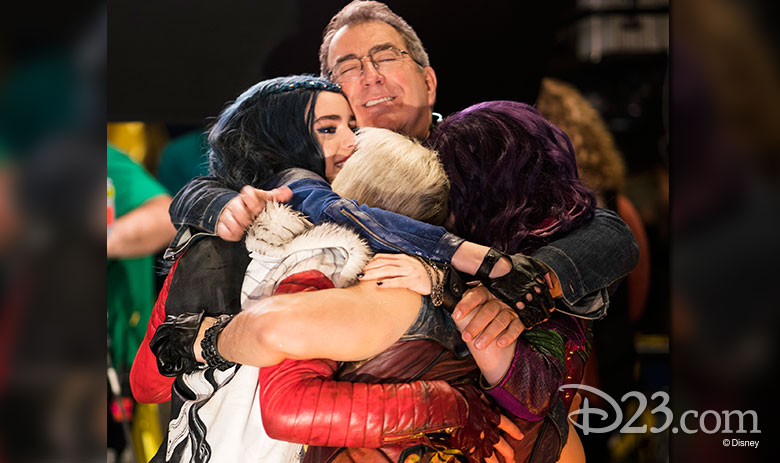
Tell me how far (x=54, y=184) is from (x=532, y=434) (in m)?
1.74

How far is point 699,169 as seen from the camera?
7.22 feet

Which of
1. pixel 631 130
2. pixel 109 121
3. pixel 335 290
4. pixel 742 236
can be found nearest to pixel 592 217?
pixel 631 130

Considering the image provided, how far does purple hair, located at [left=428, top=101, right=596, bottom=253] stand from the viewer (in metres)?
1.94

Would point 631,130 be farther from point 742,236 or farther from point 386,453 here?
point 386,453

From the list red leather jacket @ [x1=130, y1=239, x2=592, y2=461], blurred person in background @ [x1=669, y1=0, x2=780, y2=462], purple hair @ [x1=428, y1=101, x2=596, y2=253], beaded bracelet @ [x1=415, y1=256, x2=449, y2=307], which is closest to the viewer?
red leather jacket @ [x1=130, y1=239, x2=592, y2=461]

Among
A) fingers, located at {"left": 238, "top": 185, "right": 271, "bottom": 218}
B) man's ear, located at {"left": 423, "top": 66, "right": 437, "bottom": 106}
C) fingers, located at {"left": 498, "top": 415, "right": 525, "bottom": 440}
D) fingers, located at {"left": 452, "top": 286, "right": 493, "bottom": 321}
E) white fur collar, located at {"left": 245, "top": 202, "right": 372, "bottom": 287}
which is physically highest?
man's ear, located at {"left": 423, "top": 66, "right": 437, "bottom": 106}

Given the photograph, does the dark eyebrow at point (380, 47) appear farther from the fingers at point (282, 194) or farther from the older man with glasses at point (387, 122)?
the fingers at point (282, 194)

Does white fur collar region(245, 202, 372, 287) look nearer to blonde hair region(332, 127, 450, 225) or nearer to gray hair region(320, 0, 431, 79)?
blonde hair region(332, 127, 450, 225)

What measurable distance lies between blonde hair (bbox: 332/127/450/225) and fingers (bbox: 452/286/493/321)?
216 millimetres

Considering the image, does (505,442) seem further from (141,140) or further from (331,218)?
(141,140)

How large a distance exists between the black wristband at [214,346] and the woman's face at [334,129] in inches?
20.0

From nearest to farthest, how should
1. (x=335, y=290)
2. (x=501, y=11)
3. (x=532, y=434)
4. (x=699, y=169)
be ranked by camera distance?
(x=335, y=290)
(x=532, y=434)
(x=501, y=11)
(x=699, y=169)

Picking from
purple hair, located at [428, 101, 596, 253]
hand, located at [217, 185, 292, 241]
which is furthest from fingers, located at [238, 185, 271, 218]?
purple hair, located at [428, 101, 596, 253]

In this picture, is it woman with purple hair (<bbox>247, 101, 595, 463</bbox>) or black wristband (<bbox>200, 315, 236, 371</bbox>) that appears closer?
woman with purple hair (<bbox>247, 101, 595, 463</bbox>)
